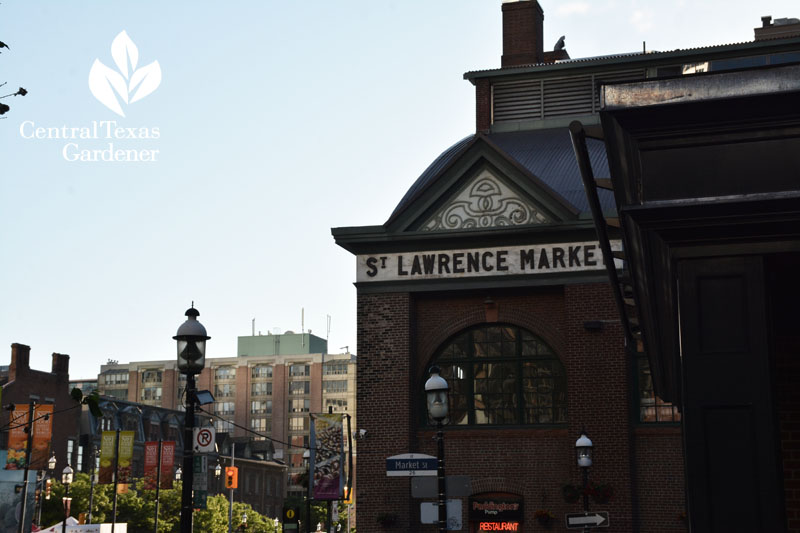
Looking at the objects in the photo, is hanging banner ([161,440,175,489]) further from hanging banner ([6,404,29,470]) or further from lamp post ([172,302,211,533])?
lamp post ([172,302,211,533])

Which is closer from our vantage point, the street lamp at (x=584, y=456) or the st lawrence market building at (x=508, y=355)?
the street lamp at (x=584, y=456)

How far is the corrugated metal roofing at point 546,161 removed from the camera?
108 ft

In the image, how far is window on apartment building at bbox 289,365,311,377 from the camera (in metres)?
171

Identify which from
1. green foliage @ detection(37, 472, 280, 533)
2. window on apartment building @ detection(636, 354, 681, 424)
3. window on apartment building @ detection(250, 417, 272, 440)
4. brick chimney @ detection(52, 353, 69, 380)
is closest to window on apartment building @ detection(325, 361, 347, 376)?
window on apartment building @ detection(250, 417, 272, 440)

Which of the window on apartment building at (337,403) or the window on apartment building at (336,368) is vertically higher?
the window on apartment building at (336,368)

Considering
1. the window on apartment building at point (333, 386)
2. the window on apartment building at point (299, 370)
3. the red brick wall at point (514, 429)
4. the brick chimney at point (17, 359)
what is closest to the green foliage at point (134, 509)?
the brick chimney at point (17, 359)

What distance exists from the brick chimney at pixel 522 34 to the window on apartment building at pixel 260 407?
137m

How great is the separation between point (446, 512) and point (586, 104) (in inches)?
820

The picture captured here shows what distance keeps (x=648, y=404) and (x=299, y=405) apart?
466 ft

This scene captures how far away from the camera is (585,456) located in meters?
27.2

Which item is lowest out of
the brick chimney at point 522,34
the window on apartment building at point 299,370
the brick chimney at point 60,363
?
the brick chimney at point 60,363

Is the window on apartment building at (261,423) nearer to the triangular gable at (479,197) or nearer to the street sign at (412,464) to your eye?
the triangular gable at (479,197)

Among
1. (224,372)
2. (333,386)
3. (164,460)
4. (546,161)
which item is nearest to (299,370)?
(333,386)

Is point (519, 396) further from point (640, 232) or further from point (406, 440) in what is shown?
point (640, 232)
